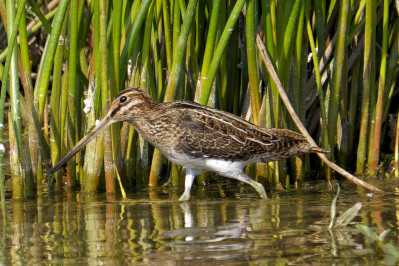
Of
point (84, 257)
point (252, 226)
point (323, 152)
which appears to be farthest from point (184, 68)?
point (84, 257)

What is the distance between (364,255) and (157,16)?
3.16 m

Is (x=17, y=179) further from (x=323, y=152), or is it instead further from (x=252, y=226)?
(x=323, y=152)

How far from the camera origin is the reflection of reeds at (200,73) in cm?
584

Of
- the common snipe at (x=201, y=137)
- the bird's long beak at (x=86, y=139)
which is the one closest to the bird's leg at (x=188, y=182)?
the common snipe at (x=201, y=137)

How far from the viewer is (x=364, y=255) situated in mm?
4074

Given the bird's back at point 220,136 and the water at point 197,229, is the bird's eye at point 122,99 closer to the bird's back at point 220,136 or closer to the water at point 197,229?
the bird's back at point 220,136

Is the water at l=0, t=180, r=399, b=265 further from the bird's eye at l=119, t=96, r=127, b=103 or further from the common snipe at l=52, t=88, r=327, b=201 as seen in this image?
the bird's eye at l=119, t=96, r=127, b=103

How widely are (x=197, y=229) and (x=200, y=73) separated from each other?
6.16 feet

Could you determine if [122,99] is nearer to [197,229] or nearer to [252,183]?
[252,183]

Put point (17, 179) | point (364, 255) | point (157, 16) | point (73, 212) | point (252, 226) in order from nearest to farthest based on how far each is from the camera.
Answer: point (364, 255), point (252, 226), point (73, 212), point (17, 179), point (157, 16)

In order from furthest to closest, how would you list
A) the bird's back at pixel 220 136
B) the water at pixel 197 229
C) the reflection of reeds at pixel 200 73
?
1. the bird's back at pixel 220 136
2. the reflection of reeds at pixel 200 73
3. the water at pixel 197 229

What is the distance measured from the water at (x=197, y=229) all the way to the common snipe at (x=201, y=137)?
0.35 meters

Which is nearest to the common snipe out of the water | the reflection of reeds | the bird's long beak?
the bird's long beak

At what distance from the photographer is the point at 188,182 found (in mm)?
6152
